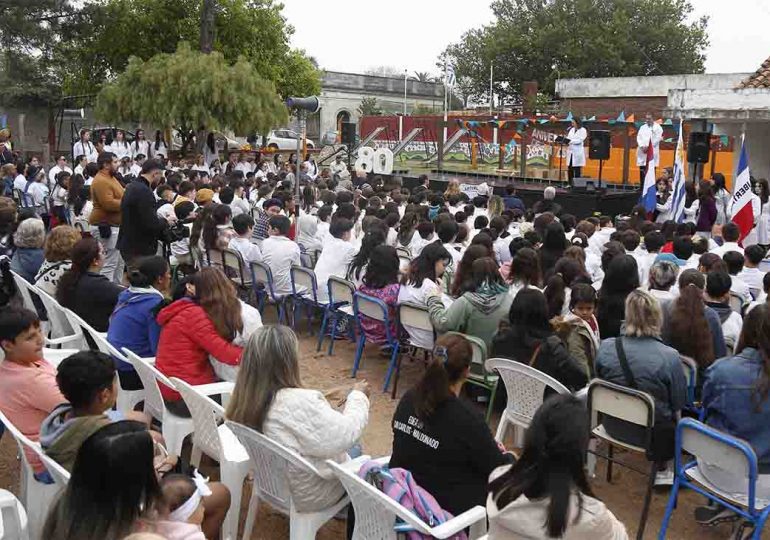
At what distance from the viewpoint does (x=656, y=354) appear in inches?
171

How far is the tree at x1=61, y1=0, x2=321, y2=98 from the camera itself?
2575 cm

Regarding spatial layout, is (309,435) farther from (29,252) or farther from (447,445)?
(29,252)

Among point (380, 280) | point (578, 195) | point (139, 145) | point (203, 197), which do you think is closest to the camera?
point (380, 280)

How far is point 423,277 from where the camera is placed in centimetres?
635

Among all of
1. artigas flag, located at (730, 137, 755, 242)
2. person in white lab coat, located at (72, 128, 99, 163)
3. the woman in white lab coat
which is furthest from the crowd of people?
person in white lab coat, located at (72, 128, 99, 163)

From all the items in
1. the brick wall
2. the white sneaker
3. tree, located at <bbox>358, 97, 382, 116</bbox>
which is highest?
tree, located at <bbox>358, 97, 382, 116</bbox>

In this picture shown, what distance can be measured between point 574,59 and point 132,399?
142 feet

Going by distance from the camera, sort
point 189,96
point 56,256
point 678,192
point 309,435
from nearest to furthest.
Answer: point 309,435 → point 56,256 → point 678,192 → point 189,96

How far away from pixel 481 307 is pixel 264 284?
2957 mm

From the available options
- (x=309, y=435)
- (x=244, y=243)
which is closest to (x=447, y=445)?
(x=309, y=435)

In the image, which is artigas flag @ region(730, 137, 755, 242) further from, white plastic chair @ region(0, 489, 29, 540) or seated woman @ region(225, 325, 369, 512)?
white plastic chair @ region(0, 489, 29, 540)

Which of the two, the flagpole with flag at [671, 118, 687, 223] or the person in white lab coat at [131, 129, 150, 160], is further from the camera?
the person in white lab coat at [131, 129, 150, 160]

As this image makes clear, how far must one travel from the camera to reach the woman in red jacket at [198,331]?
14.7 ft

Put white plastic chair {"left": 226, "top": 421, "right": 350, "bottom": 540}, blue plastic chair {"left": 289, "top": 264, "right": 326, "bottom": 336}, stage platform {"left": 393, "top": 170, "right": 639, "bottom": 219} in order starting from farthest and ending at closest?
stage platform {"left": 393, "top": 170, "right": 639, "bottom": 219}
blue plastic chair {"left": 289, "top": 264, "right": 326, "bottom": 336}
white plastic chair {"left": 226, "top": 421, "right": 350, "bottom": 540}
